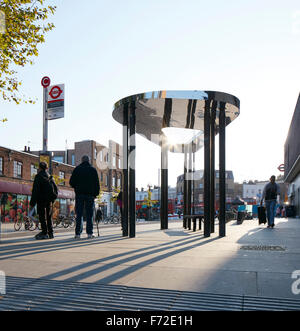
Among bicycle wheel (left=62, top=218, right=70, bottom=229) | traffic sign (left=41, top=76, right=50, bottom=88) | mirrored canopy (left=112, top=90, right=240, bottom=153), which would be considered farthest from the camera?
bicycle wheel (left=62, top=218, right=70, bottom=229)

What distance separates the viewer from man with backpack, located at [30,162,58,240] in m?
7.68

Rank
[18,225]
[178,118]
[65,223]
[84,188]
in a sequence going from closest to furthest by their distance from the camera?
1. [84,188]
2. [178,118]
3. [18,225]
4. [65,223]

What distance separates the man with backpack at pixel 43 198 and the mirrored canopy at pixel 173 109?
89.2 inches

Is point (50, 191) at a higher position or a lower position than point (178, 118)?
lower

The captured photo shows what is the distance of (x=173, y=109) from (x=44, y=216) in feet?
12.6

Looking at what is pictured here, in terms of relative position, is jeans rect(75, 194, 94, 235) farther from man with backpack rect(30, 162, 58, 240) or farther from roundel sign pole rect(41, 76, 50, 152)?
roundel sign pole rect(41, 76, 50, 152)

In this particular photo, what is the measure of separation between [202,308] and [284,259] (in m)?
2.40

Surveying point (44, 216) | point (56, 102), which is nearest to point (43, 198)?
point (44, 216)

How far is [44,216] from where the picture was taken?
772 centimetres

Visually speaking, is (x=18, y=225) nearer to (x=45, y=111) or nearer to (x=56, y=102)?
(x=45, y=111)

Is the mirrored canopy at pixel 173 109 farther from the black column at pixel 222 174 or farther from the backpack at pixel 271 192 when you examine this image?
the backpack at pixel 271 192

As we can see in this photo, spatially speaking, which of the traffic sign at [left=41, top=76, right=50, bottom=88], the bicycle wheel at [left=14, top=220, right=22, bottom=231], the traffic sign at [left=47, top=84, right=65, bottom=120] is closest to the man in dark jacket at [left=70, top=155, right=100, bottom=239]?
the traffic sign at [left=47, top=84, right=65, bottom=120]

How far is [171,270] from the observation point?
3.75m
